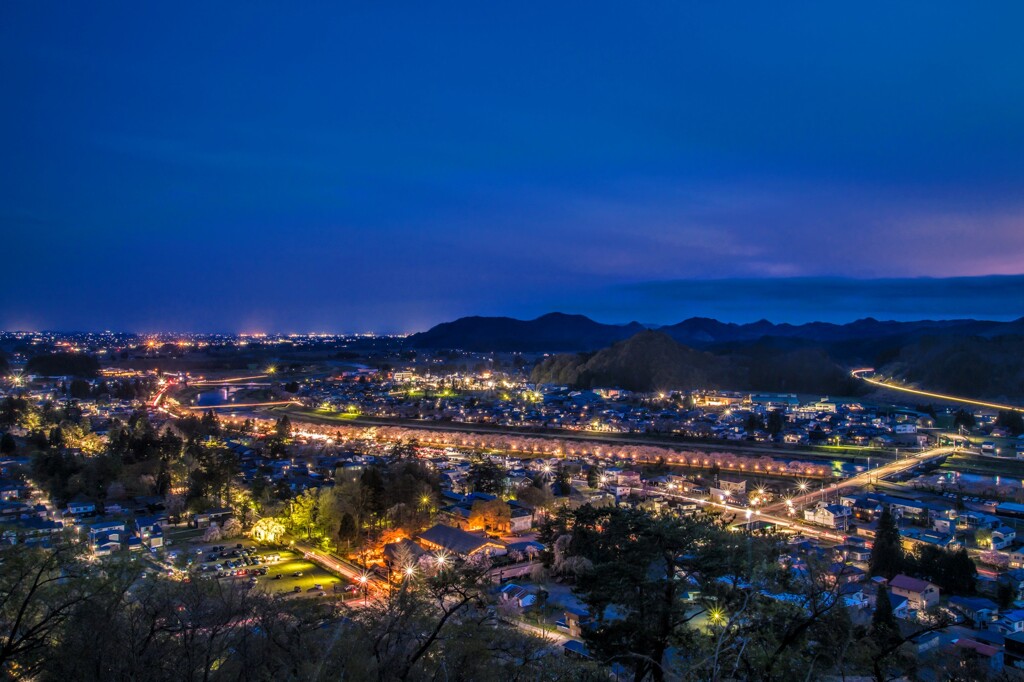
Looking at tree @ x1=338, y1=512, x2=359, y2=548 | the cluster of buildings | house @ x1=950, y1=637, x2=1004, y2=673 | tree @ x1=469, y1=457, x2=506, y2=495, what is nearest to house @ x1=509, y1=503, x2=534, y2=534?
tree @ x1=469, y1=457, x2=506, y2=495

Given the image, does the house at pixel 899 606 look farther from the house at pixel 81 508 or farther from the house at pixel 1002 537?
the house at pixel 81 508

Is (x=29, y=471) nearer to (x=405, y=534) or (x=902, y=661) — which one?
(x=405, y=534)

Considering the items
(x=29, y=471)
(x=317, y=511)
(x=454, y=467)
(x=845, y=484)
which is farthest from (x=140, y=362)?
(x=845, y=484)

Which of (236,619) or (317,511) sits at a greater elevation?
(236,619)

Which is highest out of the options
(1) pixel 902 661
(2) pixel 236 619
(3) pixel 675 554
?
(3) pixel 675 554

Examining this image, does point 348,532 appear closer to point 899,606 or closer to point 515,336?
point 899,606

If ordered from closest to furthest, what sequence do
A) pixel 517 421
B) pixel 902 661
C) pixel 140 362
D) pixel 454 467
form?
pixel 902 661, pixel 454 467, pixel 517 421, pixel 140 362
